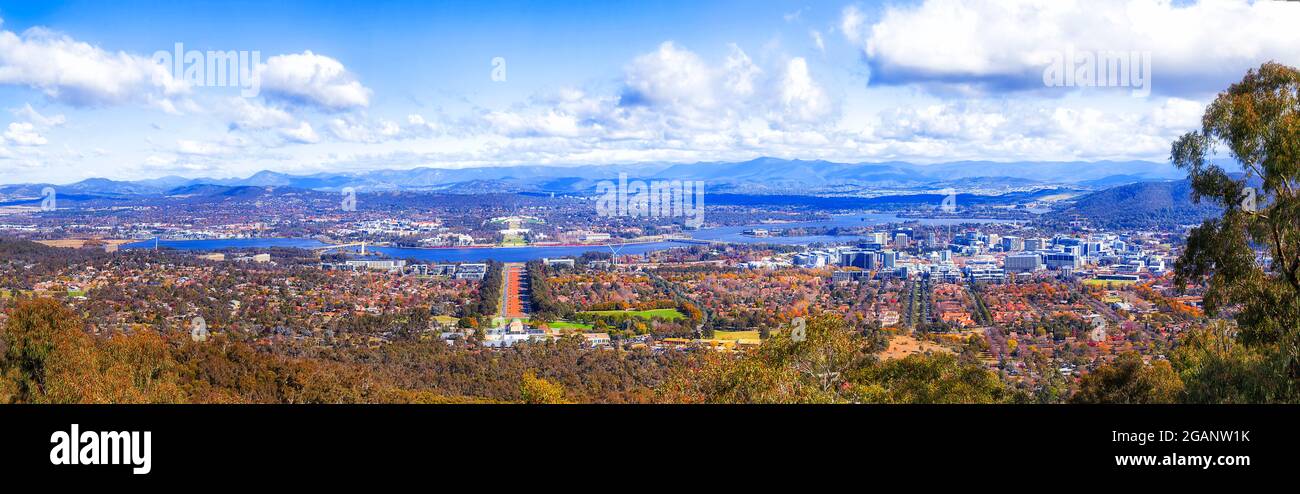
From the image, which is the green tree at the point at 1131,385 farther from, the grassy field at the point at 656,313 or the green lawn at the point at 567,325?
the green lawn at the point at 567,325

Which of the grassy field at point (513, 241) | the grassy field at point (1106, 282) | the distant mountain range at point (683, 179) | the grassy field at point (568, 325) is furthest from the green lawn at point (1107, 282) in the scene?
the grassy field at point (513, 241)

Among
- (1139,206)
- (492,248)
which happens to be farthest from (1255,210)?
(492,248)

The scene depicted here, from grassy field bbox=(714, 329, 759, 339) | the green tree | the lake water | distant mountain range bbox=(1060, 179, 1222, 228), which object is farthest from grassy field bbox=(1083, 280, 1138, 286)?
the lake water

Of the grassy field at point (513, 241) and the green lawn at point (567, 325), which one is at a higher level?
the grassy field at point (513, 241)

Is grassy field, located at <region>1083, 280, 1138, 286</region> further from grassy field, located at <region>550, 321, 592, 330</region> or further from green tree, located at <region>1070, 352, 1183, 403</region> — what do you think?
grassy field, located at <region>550, 321, 592, 330</region>

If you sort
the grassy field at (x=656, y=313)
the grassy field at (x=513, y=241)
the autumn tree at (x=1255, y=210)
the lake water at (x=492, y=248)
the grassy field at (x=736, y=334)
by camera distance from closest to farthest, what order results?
the autumn tree at (x=1255, y=210) < the grassy field at (x=736, y=334) < the grassy field at (x=656, y=313) < the lake water at (x=492, y=248) < the grassy field at (x=513, y=241)

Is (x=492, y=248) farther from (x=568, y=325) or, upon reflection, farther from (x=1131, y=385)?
(x=1131, y=385)
